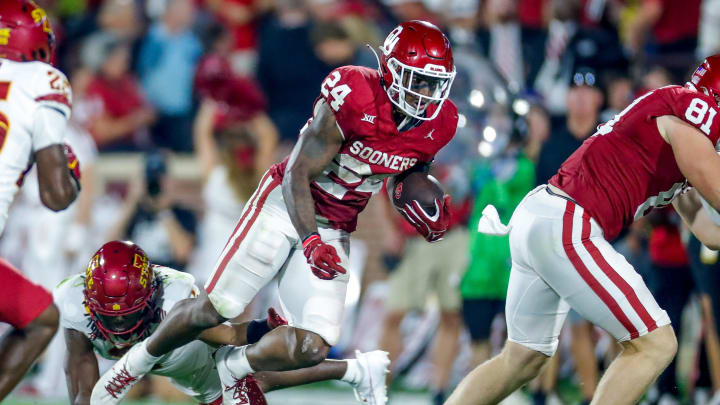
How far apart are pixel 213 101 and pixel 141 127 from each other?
142cm

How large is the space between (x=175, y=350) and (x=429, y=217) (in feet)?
4.69

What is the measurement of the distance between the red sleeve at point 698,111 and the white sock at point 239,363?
2.29 m

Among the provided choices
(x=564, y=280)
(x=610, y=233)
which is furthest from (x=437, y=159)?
(x=564, y=280)

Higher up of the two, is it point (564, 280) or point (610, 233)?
point (610, 233)

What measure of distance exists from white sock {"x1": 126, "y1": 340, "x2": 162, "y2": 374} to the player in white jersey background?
0.07m

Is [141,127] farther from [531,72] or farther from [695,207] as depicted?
[695,207]

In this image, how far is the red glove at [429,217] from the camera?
17.9 feet

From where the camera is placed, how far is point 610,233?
5266 millimetres

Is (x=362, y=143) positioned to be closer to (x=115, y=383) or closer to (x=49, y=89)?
A: (x=49, y=89)

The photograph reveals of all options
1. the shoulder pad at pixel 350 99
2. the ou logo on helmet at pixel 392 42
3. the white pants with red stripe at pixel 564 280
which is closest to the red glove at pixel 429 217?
the white pants with red stripe at pixel 564 280

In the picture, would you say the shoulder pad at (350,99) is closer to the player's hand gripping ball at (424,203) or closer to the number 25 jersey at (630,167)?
the player's hand gripping ball at (424,203)

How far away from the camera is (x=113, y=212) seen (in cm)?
1016

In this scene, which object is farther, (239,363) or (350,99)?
(239,363)

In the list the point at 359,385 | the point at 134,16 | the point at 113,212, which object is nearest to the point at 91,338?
the point at 359,385
